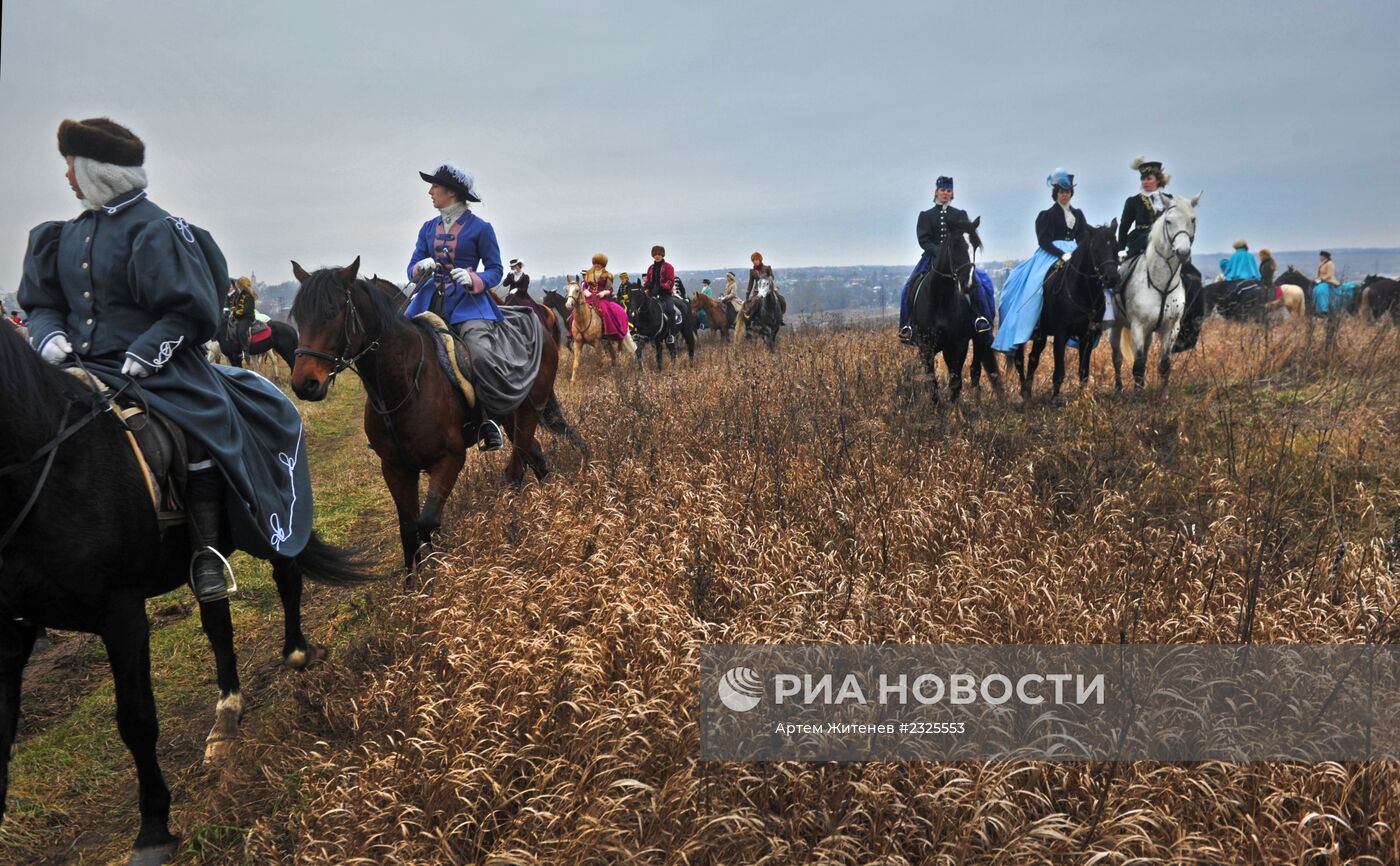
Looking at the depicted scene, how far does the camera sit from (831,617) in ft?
11.4

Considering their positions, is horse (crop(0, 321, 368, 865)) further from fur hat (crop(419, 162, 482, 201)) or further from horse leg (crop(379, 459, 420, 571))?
fur hat (crop(419, 162, 482, 201))

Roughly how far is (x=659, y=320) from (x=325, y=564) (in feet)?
41.5

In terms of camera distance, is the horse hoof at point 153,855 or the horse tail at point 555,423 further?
the horse tail at point 555,423

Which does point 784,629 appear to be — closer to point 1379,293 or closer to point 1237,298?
point 1237,298

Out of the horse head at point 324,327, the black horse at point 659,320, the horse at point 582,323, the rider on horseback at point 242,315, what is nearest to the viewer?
the horse head at point 324,327

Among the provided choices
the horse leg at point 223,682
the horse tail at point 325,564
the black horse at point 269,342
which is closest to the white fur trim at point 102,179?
the horse leg at point 223,682

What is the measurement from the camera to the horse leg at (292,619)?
414 cm

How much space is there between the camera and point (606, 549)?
4.58 metres

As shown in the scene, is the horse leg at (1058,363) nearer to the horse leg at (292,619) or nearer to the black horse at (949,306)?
the black horse at (949,306)

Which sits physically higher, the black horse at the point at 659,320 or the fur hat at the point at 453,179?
the fur hat at the point at 453,179

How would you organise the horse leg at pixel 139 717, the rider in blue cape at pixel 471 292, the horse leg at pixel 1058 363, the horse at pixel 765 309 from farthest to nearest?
the horse at pixel 765 309 → the horse leg at pixel 1058 363 → the rider in blue cape at pixel 471 292 → the horse leg at pixel 139 717

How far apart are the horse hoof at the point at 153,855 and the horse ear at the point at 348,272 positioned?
2860 millimetres

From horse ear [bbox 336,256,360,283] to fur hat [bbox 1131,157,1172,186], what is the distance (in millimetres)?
8135

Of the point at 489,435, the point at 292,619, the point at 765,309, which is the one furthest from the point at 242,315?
the point at 765,309
